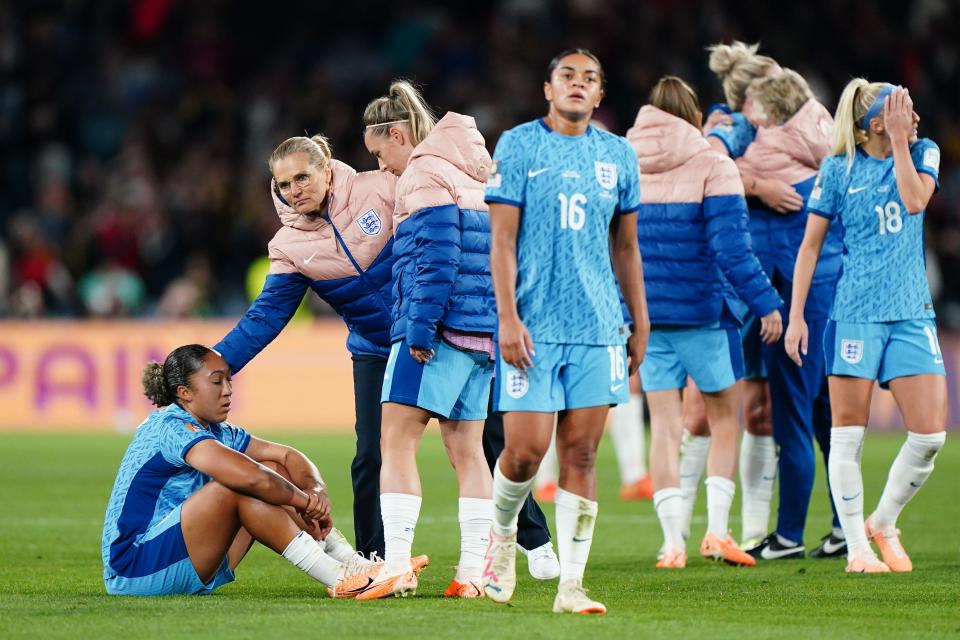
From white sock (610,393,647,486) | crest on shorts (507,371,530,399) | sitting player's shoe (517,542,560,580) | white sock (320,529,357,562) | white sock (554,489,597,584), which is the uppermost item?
crest on shorts (507,371,530,399)

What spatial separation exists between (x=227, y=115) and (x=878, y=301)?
16068mm

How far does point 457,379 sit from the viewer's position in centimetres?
683

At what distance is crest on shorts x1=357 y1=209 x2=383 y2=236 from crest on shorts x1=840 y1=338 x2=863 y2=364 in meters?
2.29

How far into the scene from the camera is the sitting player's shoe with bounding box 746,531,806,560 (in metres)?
8.70

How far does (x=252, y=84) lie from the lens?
23.3 m

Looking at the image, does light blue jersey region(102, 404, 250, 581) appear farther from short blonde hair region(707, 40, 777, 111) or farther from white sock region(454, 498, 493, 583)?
short blonde hair region(707, 40, 777, 111)

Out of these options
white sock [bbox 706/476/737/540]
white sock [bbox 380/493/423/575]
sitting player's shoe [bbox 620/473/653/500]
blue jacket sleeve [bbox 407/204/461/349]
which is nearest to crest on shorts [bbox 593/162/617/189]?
blue jacket sleeve [bbox 407/204/461/349]

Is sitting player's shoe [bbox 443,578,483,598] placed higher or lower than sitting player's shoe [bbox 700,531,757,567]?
higher

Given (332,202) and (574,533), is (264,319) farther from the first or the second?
(574,533)

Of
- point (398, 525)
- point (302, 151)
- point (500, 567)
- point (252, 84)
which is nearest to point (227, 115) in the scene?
point (252, 84)

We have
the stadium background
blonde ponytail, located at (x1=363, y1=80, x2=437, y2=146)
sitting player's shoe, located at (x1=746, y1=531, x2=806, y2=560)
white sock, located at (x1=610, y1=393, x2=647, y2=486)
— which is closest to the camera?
Answer: blonde ponytail, located at (x1=363, y1=80, x2=437, y2=146)

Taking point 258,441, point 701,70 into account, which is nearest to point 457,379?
point 258,441

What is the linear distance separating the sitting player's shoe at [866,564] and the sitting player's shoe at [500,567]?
2145 mm

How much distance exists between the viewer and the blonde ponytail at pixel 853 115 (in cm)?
773
